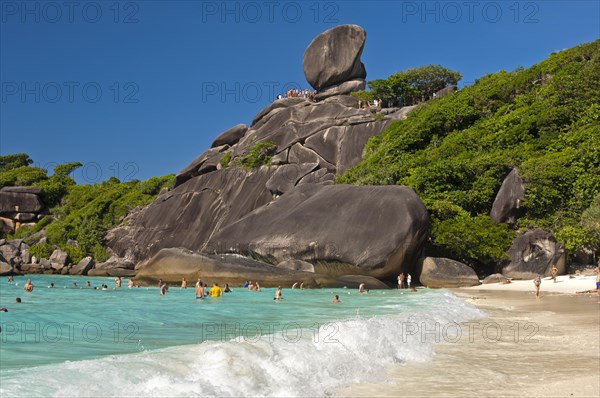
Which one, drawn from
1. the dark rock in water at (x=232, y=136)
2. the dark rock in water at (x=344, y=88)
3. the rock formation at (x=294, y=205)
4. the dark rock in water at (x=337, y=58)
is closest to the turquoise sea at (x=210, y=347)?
the rock formation at (x=294, y=205)

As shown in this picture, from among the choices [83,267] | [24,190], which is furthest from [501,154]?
[24,190]

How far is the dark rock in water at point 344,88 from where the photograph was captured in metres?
50.1

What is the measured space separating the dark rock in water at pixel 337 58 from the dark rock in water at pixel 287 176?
14807mm

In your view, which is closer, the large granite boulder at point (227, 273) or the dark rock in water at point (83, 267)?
the large granite boulder at point (227, 273)

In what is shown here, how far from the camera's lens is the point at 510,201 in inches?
1112

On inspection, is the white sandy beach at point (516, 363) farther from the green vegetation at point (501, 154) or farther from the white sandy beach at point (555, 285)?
the green vegetation at point (501, 154)

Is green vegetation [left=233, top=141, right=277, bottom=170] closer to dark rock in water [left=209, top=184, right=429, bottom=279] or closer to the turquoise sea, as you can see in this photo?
dark rock in water [left=209, top=184, right=429, bottom=279]

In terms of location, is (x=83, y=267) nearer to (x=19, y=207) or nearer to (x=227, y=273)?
(x=19, y=207)

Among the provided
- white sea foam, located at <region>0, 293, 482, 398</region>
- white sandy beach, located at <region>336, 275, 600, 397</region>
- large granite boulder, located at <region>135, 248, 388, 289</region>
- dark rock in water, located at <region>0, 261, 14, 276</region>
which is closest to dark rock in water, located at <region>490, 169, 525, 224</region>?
large granite boulder, located at <region>135, 248, 388, 289</region>

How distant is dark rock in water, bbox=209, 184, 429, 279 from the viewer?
24.6 m

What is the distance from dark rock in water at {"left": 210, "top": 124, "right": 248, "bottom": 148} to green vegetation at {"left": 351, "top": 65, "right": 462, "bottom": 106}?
411 inches

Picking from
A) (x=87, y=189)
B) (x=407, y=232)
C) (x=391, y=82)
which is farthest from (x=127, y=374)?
(x=87, y=189)

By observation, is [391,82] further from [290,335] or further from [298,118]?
[290,335]

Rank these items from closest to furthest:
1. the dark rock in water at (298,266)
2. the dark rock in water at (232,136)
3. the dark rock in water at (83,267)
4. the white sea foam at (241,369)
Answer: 1. the white sea foam at (241,369)
2. the dark rock in water at (298,266)
3. the dark rock in water at (83,267)
4. the dark rock in water at (232,136)
